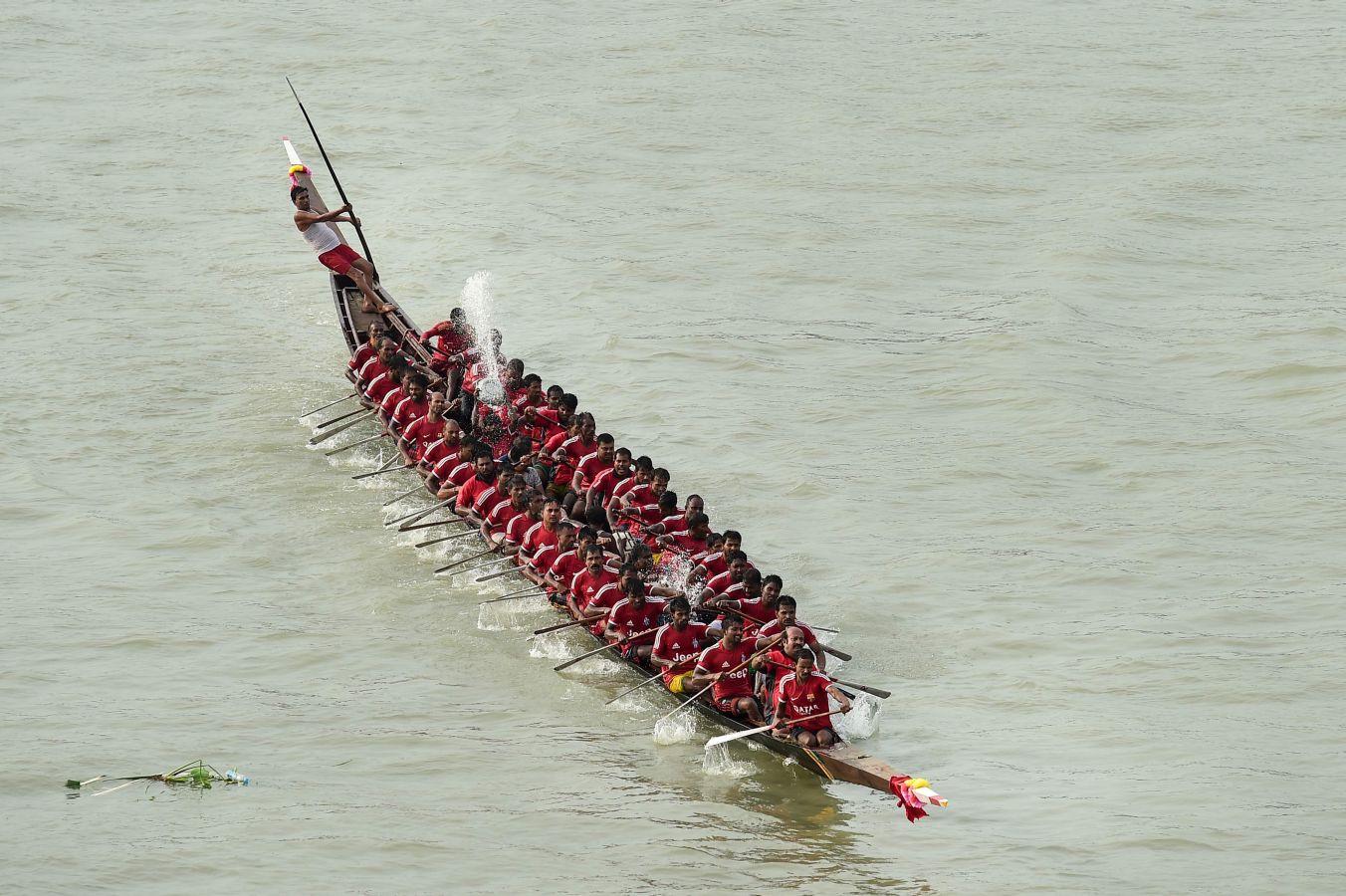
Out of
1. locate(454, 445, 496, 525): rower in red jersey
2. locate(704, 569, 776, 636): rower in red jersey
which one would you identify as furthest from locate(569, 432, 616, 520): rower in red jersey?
locate(704, 569, 776, 636): rower in red jersey

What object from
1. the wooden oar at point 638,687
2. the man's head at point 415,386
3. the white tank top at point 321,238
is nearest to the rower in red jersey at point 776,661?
the wooden oar at point 638,687

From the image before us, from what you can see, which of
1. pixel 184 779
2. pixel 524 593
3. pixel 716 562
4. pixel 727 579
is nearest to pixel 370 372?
pixel 524 593

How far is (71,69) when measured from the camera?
2725cm

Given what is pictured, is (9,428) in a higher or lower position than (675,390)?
lower

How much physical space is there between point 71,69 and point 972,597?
19646 mm

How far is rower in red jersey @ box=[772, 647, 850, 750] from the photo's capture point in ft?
34.4

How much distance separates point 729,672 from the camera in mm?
11008

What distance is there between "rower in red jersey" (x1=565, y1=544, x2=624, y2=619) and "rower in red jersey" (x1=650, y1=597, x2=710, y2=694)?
0.69 metres

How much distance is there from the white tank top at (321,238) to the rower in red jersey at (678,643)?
23.8 feet

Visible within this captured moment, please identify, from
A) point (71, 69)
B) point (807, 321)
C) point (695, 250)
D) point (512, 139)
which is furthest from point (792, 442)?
point (71, 69)

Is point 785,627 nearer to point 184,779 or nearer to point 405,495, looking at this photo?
point 184,779

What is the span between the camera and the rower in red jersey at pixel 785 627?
11.1 meters

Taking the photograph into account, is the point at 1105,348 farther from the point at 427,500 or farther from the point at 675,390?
the point at 427,500

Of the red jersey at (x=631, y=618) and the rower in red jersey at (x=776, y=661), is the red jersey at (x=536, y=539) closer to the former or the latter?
the red jersey at (x=631, y=618)
